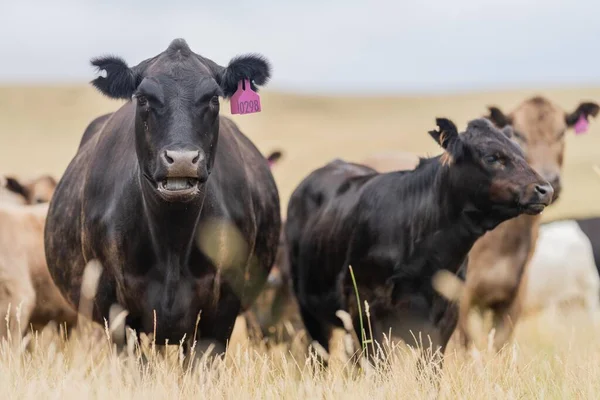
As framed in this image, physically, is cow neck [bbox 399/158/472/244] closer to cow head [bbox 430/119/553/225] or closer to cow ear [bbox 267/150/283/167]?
cow head [bbox 430/119/553/225]

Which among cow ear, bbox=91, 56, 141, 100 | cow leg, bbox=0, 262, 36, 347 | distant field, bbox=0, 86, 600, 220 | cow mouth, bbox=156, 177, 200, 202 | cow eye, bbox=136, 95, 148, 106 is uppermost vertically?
cow ear, bbox=91, 56, 141, 100

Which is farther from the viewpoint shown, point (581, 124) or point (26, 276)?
point (581, 124)

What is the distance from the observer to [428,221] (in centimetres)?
702

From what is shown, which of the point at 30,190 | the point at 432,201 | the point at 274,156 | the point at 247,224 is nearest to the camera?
the point at 247,224

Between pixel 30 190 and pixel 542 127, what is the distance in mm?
6838

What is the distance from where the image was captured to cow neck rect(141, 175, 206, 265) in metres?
5.64

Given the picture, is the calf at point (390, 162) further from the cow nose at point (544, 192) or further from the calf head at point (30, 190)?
the calf head at point (30, 190)

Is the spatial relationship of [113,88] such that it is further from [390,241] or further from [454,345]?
[454,345]

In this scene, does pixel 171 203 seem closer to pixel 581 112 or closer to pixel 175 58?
pixel 175 58

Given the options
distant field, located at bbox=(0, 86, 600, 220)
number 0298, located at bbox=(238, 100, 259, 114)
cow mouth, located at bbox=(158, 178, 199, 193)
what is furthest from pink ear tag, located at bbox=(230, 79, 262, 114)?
distant field, located at bbox=(0, 86, 600, 220)

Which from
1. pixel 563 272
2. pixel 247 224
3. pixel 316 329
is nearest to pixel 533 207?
pixel 247 224

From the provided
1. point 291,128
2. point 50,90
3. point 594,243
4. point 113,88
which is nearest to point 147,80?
point 113,88

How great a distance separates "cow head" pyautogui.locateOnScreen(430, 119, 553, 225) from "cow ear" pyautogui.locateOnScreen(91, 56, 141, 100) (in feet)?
7.05

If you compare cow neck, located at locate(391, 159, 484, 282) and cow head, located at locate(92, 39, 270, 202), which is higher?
cow head, located at locate(92, 39, 270, 202)
